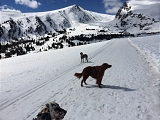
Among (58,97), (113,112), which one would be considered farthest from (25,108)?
(113,112)

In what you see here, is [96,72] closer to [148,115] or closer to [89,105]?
[89,105]

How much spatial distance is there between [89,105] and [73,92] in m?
2.20

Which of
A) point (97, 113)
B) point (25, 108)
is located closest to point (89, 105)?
point (97, 113)

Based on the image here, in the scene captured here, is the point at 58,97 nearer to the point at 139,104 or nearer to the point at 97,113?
the point at 97,113

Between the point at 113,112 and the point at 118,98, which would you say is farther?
the point at 118,98

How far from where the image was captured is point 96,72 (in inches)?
395

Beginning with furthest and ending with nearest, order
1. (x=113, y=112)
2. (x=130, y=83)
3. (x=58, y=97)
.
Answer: (x=130, y=83) → (x=58, y=97) → (x=113, y=112)

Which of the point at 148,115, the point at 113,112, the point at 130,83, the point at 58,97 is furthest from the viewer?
the point at 130,83

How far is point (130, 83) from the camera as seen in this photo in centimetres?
1073

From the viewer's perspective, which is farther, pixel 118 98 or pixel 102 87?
pixel 102 87

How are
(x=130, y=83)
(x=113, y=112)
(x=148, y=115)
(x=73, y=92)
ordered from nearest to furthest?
(x=148, y=115), (x=113, y=112), (x=73, y=92), (x=130, y=83)

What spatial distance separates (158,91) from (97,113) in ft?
13.1

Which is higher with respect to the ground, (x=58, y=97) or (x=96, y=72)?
(x=96, y=72)

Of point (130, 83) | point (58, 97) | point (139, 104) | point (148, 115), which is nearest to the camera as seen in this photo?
point (148, 115)
